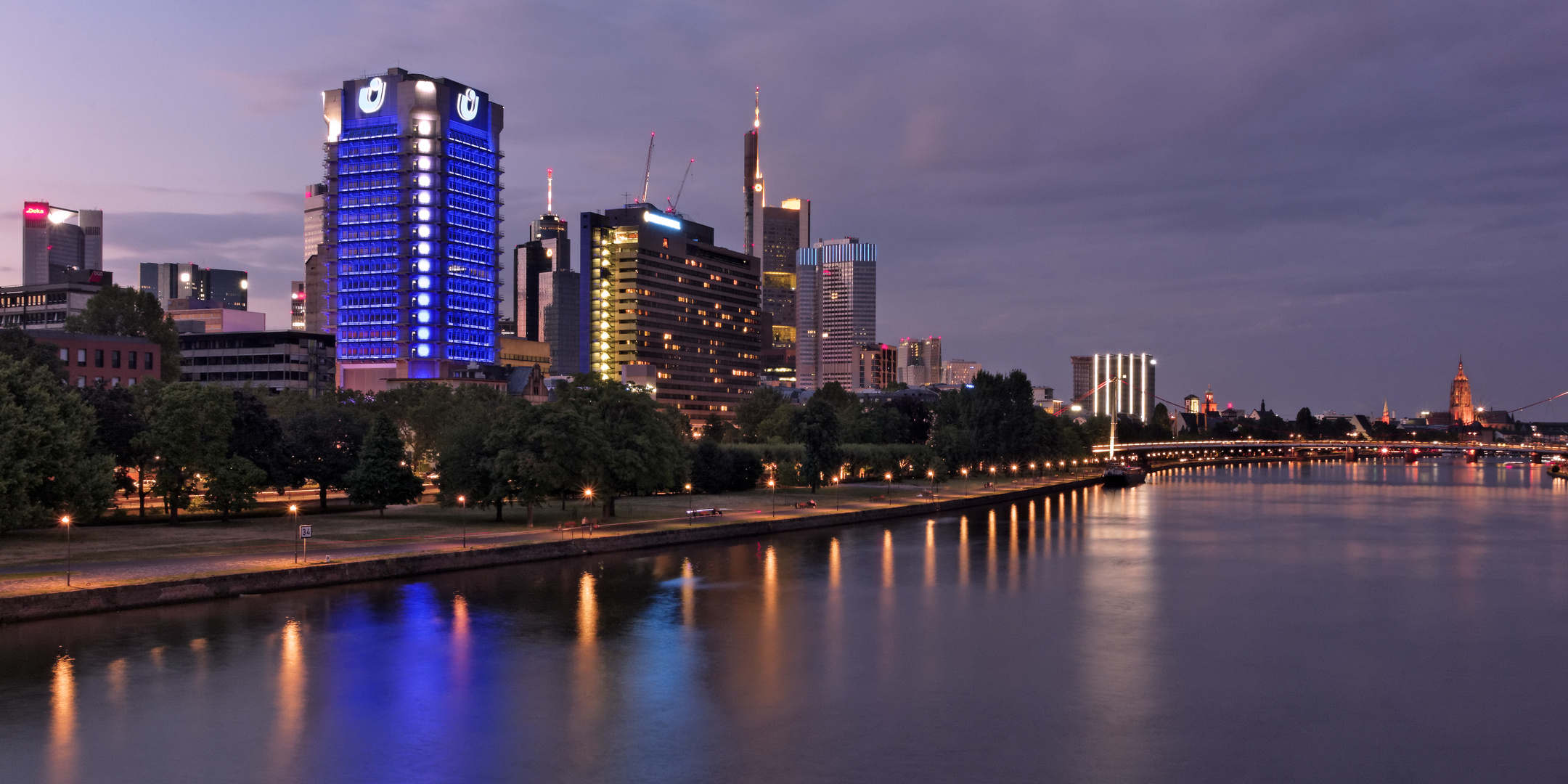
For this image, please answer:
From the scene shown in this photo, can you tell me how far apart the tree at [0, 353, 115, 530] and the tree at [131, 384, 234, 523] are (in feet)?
12.8

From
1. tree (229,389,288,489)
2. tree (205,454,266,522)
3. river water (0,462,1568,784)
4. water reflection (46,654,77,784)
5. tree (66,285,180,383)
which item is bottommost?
river water (0,462,1568,784)

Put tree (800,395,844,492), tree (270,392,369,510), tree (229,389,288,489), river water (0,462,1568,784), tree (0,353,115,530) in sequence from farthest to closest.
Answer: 1. tree (800,395,844,492)
2. tree (270,392,369,510)
3. tree (229,389,288,489)
4. tree (0,353,115,530)
5. river water (0,462,1568,784)

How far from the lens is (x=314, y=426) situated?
246 feet

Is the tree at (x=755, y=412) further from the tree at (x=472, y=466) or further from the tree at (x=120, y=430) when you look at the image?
the tree at (x=120, y=430)

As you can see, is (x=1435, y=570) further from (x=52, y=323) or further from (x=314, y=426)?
(x=52, y=323)

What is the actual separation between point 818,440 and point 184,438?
6063 cm

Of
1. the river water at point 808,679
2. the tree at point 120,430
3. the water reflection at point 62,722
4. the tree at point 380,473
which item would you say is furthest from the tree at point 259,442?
the water reflection at point 62,722

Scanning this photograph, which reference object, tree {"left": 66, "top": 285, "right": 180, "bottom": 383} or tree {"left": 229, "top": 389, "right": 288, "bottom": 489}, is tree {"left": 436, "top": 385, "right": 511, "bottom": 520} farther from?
tree {"left": 66, "top": 285, "right": 180, "bottom": 383}

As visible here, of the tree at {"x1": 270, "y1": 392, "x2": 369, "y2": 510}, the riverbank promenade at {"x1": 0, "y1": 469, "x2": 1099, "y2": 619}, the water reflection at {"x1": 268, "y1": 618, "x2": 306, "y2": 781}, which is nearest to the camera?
the water reflection at {"x1": 268, "y1": 618, "x2": 306, "y2": 781}

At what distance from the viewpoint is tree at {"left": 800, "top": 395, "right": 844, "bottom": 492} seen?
109 m

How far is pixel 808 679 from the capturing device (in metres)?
34.0

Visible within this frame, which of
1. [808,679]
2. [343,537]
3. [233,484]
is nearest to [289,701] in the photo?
[808,679]

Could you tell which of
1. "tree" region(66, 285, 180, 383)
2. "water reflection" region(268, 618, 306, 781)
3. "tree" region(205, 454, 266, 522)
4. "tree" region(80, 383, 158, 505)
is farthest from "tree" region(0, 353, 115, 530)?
"tree" region(66, 285, 180, 383)

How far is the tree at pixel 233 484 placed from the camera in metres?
61.6
